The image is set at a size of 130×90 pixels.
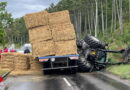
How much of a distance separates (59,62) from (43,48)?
1.31m

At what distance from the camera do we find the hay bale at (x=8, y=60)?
722 inches

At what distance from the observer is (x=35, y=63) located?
1769cm

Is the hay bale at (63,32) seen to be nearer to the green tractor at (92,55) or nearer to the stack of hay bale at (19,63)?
the green tractor at (92,55)

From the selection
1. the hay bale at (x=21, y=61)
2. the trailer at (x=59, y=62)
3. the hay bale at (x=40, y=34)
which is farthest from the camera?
the hay bale at (x=21, y=61)

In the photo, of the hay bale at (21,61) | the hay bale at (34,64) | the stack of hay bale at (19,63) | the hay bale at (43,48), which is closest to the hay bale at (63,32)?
the hay bale at (43,48)

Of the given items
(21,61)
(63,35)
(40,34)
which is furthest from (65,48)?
(21,61)

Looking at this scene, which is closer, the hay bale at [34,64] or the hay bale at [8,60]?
the hay bale at [34,64]

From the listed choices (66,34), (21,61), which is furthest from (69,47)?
(21,61)

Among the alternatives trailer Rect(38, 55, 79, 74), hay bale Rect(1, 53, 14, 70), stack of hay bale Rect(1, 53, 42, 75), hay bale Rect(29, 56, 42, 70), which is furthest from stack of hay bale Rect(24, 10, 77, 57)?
hay bale Rect(1, 53, 14, 70)

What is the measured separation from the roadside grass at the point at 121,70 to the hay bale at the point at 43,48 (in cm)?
398

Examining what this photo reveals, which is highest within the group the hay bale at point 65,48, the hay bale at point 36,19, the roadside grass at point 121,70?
the hay bale at point 36,19

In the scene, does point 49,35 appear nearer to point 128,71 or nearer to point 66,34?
point 66,34

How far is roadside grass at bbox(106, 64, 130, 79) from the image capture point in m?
13.7

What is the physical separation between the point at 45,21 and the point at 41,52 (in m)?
2.00
